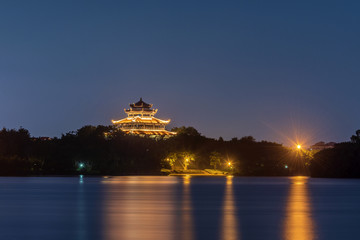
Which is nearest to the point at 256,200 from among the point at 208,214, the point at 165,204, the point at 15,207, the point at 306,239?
the point at 165,204

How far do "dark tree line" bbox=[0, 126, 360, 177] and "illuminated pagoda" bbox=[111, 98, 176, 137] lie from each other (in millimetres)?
36573

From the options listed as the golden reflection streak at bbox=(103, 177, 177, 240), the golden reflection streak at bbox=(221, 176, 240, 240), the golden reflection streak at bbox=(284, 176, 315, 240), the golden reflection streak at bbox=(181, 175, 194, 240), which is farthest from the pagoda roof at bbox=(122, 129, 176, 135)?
the golden reflection streak at bbox=(221, 176, 240, 240)

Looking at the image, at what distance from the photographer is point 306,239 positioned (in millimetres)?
21906

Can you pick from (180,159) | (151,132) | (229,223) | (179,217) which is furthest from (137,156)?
(229,223)

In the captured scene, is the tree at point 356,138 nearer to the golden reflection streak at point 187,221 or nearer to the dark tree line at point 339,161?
the dark tree line at point 339,161

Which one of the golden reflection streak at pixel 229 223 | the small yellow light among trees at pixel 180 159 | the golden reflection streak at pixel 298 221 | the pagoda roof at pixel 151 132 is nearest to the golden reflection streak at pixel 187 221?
the golden reflection streak at pixel 229 223

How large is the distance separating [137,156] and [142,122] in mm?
51125

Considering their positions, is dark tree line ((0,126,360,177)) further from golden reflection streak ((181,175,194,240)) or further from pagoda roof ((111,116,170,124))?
golden reflection streak ((181,175,194,240))

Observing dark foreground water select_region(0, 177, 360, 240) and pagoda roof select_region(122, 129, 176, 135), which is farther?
pagoda roof select_region(122, 129, 176, 135)

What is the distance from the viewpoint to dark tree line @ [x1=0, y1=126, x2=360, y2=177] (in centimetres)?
8592

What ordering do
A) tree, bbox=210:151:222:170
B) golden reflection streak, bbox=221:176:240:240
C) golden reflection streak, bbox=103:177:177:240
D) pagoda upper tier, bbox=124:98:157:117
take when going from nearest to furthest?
golden reflection streak, bbox=221:176:240:240 < golden reflection streak, bbox=103:177:177:240 < tree, bbox=210:151:222:170 < pagoda upper tier, bbox=124:98:157:117

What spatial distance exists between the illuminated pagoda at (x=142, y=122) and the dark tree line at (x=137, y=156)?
Result: 36573 mm

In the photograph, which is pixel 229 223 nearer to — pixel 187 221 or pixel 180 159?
pixel 187 221

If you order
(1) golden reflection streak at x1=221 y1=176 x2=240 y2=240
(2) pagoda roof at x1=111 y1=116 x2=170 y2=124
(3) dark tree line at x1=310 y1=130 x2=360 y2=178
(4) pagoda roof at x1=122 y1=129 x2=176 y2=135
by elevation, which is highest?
(2) pagoda roof at x1=111 y1=116 x2=170 y2=124
